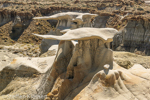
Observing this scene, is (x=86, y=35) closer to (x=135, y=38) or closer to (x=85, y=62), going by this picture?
(x=85, y=62)

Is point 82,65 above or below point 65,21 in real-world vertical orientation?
below

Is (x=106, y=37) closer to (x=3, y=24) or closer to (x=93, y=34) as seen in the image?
(x=93, y=34)

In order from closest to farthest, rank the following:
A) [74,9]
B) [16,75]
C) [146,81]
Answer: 1. [146,81]
2. [16,75]
3. [74,9]

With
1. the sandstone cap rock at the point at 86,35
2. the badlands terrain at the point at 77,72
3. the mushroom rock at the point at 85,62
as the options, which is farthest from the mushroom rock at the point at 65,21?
the sandstone cap rock at the point at 86,35

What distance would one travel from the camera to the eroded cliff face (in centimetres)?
1691

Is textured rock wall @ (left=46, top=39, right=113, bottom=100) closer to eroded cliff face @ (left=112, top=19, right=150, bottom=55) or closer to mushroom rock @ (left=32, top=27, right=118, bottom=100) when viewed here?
mushroom rock @ (left=32, top=27, right=118, bottom=100)

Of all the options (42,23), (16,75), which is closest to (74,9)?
(42,23)

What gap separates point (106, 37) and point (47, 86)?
2.84m

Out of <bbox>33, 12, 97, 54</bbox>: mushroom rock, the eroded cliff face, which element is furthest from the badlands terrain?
the eroded cliff face

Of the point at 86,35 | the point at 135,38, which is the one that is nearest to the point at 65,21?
the point at 86,35

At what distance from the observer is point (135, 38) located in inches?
696

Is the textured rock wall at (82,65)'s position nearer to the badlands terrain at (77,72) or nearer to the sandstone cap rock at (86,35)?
the badlands terrain at (77,72)

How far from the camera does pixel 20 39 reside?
23750mm

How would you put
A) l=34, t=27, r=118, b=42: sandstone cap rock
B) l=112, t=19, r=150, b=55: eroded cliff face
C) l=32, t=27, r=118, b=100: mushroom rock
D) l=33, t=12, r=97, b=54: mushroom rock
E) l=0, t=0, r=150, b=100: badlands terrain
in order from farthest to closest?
l=112, t=19, r=150, b=55: eroded cliff face < l=33, t=12, r=97, b=54: mushroom rock < l=32, t=27, r=118, b=100: mushroom rock < l=34, t=27, r=118, b=42: sandstone cap rock < l=0, t=0, r=150, b=100: badlands terrain
